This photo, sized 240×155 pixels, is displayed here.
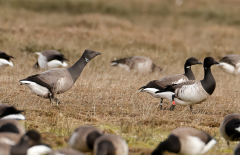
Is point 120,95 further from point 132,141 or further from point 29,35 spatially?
point 29,35

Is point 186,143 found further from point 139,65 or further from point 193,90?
point 139,65

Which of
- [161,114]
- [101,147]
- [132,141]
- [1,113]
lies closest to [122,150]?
[101,147]

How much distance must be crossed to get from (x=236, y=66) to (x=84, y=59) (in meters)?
8.95

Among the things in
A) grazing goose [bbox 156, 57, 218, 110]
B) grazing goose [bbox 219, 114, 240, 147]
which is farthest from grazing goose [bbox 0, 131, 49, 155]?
grazing goose [bbox 156, 57, 218, 110]

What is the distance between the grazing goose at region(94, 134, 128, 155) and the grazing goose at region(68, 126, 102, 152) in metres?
0.25

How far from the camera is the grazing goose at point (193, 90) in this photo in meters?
7.65

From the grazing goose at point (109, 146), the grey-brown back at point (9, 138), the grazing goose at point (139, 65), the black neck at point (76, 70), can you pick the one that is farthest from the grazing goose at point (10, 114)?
the grazing goose at point (139, 65)

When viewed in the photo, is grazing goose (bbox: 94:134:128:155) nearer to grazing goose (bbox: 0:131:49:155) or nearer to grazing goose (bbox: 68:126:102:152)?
grazing goose (bbox: 68:126:102:152)

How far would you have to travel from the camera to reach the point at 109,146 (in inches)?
159

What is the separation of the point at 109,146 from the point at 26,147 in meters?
1.02

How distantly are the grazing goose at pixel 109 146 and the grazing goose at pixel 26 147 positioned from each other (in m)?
0.73

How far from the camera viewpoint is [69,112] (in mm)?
7281

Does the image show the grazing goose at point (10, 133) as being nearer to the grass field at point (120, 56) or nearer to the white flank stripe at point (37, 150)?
the white flank stripe at point (37, 150)

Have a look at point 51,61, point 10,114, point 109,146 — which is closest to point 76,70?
point 10,114
